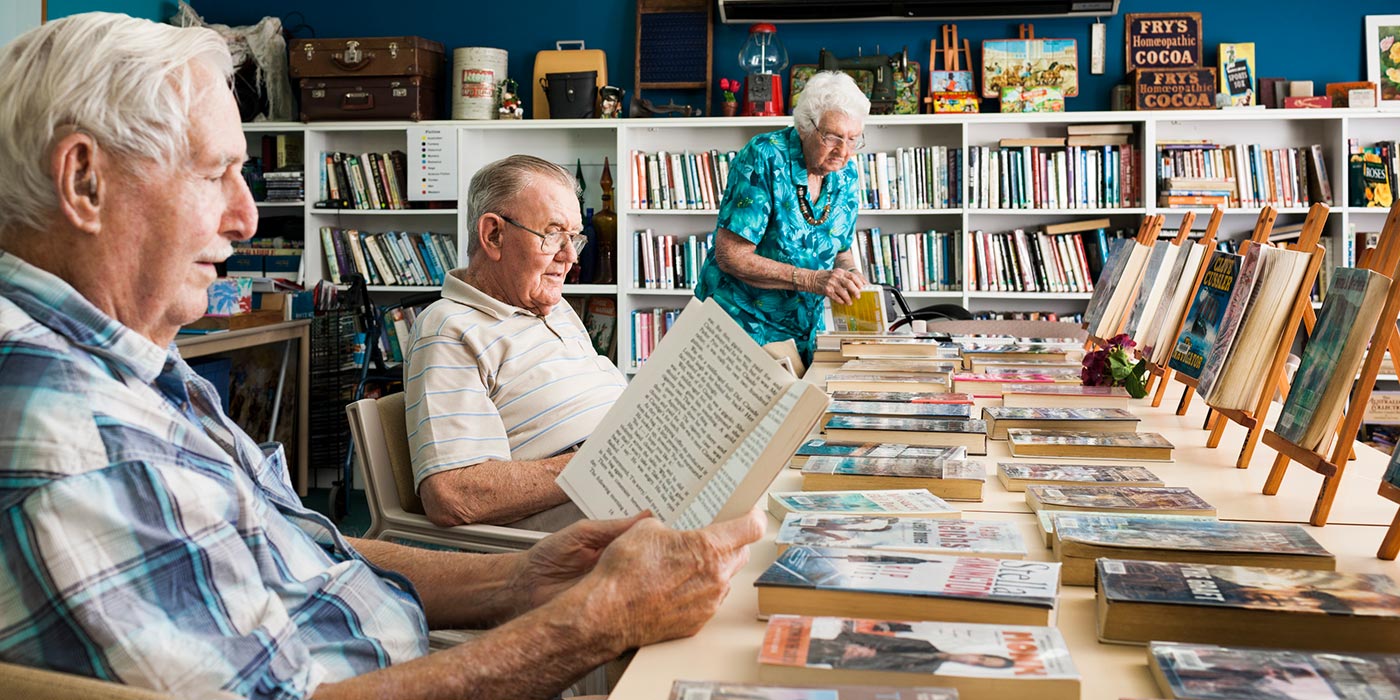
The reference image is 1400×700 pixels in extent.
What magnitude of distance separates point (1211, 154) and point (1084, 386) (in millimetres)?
3181

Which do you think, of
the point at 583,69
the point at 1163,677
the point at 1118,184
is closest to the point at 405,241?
the point at 583,69

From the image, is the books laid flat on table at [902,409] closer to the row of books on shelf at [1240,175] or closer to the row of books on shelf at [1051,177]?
the row of books on shelf at [1051,177]

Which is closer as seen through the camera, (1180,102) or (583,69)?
(1180,102)

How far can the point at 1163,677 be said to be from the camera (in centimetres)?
79

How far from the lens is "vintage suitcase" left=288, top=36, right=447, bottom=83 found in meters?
5.25

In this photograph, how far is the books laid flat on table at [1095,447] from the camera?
1.71 m

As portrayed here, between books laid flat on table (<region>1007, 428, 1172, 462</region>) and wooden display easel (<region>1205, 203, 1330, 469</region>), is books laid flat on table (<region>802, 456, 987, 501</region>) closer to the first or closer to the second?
books laid flat on table (<region>1007, 428, 1172, 462</region>)

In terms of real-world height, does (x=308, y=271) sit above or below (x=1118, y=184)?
below

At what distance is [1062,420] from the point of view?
6.16 feet

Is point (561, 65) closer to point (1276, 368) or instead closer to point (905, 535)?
point (1276, 368)

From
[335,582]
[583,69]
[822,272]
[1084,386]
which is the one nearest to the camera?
[335,582]

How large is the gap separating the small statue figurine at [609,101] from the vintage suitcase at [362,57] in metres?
0.89

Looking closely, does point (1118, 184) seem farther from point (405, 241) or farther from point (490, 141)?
point (405, 241)

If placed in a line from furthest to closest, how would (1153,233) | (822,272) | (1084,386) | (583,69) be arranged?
(583,69), (1153,233), (822,272), (1084,386)
